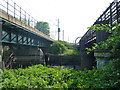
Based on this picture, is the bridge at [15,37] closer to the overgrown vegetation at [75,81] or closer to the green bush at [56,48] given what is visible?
the overgrown vegetation at [75,81]

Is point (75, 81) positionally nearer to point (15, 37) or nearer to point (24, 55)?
point (15, 37)

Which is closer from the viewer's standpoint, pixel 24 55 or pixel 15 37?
pixel 15 37

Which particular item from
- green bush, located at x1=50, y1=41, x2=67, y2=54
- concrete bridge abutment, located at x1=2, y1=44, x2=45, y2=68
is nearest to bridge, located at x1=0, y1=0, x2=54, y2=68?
concrete bridge abutment, located at x1=2, y1=44, x2=45, y2=68

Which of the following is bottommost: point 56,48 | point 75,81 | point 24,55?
point 75,81

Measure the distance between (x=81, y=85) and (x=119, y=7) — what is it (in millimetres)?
4539

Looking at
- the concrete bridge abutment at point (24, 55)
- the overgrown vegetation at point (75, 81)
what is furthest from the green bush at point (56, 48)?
the overgrown vegetation at point (75, 81)

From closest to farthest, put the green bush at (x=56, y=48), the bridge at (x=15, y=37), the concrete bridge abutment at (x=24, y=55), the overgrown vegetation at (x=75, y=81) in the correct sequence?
1. the overgrown vegetation at (x=75, y=81)
2. the bridge at (x=15, y=37)
3. the concrete bridge abutment at (x=24, y=55)
4. the green bush at (x=56, y=48)

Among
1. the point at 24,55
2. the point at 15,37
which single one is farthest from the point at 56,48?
the point at 15,37

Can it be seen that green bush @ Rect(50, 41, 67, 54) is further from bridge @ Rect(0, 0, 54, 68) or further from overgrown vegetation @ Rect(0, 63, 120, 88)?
overgrown vegetation @ Rect(0, 63, 120, 88)

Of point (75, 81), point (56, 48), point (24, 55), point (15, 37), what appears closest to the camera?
point (75, 81)

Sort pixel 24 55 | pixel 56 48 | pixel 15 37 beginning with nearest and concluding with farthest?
pixel 15 37 < pixel 24 55 < pixel 56 48

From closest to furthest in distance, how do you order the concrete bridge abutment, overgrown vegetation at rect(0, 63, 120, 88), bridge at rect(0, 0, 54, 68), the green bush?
overgrown vegetation at rect(0, 63, 120, 88)
bridge at rect(0, 0, 54, 68)
the concrete bridge abutment
the green bush

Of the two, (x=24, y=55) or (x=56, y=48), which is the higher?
(x=56, y=48)

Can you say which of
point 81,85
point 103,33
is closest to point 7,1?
point 103,33
